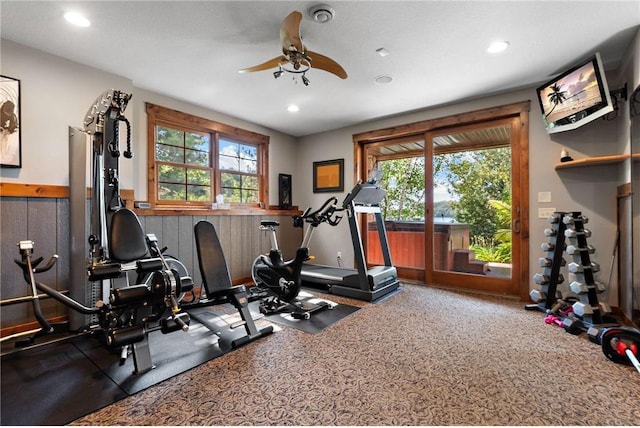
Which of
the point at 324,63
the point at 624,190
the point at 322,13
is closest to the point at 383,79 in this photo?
the point at 324,63

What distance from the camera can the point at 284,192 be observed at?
5570 millimetres

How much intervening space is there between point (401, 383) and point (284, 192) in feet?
13.8

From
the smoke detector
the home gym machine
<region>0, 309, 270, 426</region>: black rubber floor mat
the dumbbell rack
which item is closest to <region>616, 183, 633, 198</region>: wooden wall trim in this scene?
the dumbbell rack

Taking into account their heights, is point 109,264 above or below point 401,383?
above

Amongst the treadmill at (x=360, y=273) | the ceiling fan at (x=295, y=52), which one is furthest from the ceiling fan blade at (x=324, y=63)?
the treadmill at (x=360, y=273)

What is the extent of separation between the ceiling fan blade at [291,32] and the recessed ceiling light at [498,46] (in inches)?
72.1

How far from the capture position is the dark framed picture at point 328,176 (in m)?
5.28

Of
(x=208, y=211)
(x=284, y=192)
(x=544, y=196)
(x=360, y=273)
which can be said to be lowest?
(x=360, y=273)

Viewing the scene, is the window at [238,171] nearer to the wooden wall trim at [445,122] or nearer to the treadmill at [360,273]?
the treadmill at [360,273]

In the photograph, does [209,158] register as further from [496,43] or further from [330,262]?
[496,43]

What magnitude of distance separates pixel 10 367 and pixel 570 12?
5.01 metres

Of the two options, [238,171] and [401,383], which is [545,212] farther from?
[238,171]

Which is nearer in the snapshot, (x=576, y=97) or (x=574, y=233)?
(x=574, y=233)

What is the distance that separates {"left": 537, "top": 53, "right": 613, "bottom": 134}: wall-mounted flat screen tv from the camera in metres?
2.75
